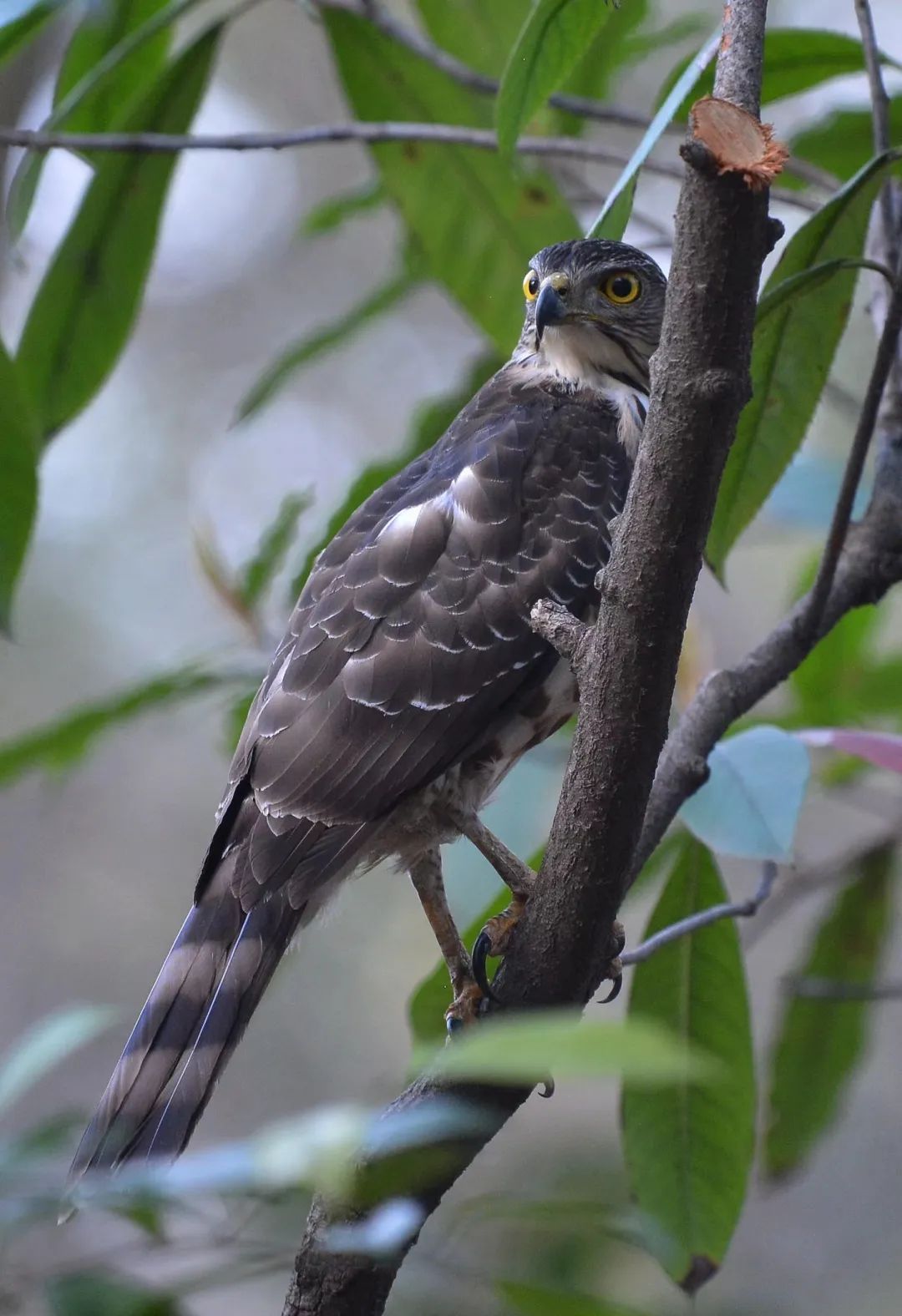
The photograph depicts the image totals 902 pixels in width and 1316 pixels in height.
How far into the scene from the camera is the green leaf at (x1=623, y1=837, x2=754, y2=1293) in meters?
3.39

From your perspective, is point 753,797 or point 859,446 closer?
point 859,446

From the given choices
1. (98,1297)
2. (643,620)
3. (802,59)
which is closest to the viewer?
(98,1297)

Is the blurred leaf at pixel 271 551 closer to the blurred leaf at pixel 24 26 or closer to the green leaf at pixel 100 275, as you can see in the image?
the green leaf at pixel 100 275

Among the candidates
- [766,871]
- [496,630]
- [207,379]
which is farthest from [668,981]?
[207,379]

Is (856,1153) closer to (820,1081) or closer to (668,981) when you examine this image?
(820,1081)

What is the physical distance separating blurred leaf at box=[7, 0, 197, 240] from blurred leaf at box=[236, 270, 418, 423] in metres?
0.84

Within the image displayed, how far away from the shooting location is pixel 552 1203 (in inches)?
54.4

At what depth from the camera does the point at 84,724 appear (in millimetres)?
4031

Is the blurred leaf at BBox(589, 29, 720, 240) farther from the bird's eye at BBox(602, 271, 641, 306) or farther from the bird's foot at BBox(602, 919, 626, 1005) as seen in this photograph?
the bird's foot at BBox(602, 919, 626, 1005)

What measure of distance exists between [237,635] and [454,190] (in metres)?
1.63

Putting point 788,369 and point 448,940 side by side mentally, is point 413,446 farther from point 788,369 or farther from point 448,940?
point 448,940

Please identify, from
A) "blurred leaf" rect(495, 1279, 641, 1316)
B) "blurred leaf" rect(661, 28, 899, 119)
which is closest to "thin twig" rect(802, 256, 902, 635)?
"blurred leaf" rect(661, 28, 899, 119)

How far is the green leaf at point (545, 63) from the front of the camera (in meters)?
3.06

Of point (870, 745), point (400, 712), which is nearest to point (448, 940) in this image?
point (400, 712)
